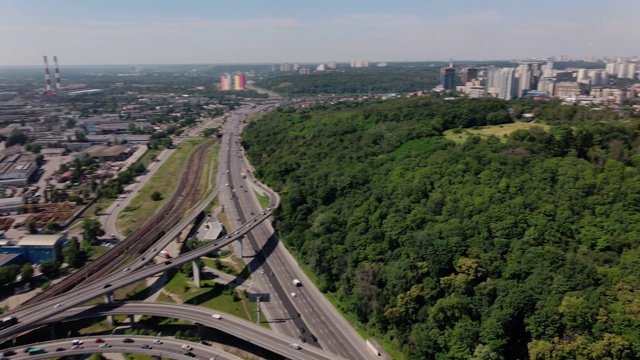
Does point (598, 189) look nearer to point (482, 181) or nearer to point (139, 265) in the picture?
point (482, 181)

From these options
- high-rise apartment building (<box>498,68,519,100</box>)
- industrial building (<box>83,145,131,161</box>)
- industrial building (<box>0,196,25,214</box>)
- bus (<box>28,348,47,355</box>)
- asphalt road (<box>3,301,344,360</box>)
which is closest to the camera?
bus (<box>28,348,47,355</box>)

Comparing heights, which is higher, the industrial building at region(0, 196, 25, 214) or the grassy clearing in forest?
the grassy clearing in forest

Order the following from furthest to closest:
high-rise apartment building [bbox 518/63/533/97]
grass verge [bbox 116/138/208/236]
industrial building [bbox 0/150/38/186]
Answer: high-rise apartment building [bbox 518/63/533/97] < industrial building [bbox 0/150/38/186] < grass verge [bbox 116/138/208/236]

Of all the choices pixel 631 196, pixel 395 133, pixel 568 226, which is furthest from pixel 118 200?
pixel 631 196

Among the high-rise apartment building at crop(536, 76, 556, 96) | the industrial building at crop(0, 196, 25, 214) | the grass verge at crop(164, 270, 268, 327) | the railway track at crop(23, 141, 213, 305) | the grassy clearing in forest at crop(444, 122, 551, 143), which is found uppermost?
the high-rise apartment building at crop(536, 76, 556, 96)

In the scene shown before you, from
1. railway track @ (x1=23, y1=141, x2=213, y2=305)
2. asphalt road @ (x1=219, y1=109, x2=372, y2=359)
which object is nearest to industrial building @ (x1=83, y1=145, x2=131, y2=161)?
railway track @ (x1=23, y1=141, x2=213, y2=305)

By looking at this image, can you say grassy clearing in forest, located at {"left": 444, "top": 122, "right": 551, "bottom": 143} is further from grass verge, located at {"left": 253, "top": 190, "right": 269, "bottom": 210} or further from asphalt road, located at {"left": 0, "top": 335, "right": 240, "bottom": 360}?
asphalt road, located at {"left": 0, "top": 335, "right": 240, "bottom": 360}

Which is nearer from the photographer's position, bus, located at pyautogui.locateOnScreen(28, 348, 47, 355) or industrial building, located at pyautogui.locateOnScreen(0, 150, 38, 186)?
bus, located at pyautogui.locateOnScreen(28, 348, 47, 355)

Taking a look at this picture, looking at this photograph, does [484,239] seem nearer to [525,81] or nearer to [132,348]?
[132,348]
